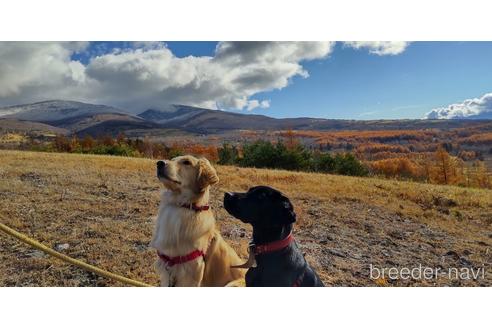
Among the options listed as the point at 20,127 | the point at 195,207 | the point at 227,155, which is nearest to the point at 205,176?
the point at 195,207

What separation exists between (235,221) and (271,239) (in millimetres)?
1306

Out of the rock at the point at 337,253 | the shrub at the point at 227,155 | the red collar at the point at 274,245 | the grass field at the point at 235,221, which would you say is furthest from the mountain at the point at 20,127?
the rock at the point at 337,253

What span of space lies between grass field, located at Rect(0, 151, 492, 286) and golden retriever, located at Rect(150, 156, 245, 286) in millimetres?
797

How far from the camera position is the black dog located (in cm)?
378

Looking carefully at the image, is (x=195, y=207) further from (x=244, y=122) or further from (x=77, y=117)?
(x=77, y=117)

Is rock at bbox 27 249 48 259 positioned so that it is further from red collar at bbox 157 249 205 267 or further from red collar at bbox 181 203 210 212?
red collar at bbox 181 203 210 212

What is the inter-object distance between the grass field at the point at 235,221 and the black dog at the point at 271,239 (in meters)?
0.80

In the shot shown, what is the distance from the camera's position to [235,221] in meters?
5.10

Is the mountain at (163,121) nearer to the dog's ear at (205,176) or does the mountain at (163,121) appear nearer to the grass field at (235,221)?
the grass field at (235,221)

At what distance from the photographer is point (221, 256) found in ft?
13.3

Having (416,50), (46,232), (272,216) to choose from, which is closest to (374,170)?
(416,50)

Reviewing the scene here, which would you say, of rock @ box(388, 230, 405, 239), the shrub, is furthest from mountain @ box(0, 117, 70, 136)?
rock @ box(388, 230, 405, 239)

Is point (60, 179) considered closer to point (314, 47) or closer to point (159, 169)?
point (159, 169)

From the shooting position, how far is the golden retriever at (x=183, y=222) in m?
3.81
